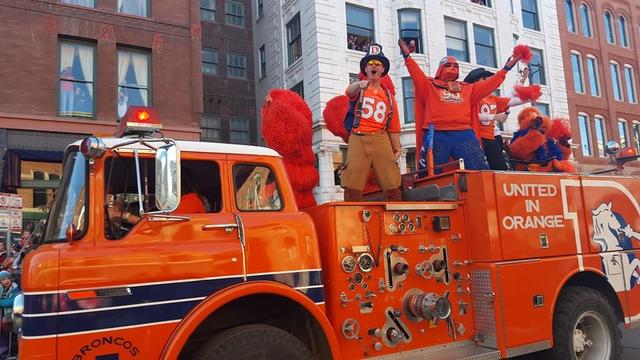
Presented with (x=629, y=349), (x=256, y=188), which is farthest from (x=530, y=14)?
(x=256, y=188)

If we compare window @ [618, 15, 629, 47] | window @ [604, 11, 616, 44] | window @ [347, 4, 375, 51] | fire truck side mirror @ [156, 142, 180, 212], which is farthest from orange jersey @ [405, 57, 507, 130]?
window @ [618, 15, 629, 47]

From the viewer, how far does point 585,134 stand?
2641cm

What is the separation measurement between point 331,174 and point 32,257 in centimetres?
1525

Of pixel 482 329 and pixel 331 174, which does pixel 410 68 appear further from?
pixel 331 174

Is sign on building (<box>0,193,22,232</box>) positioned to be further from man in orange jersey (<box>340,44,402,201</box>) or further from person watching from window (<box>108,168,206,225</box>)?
person watching from window (<box>108,168,206,225</box>)

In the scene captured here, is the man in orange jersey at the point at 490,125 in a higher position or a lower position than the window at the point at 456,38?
lower

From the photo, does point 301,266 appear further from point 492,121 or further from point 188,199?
point 492,121

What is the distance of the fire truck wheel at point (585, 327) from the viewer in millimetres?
4941

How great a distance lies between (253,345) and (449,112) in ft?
12.4

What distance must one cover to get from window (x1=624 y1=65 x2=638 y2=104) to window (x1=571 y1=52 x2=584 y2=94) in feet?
13.8

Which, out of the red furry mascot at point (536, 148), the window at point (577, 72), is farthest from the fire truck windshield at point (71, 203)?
the window at point (577, 72)

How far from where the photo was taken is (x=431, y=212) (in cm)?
453

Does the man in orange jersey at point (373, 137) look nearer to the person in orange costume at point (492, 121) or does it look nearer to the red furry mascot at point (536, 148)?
the person in orange costume at point (492, 121)

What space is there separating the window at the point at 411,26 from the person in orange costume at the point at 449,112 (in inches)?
568
